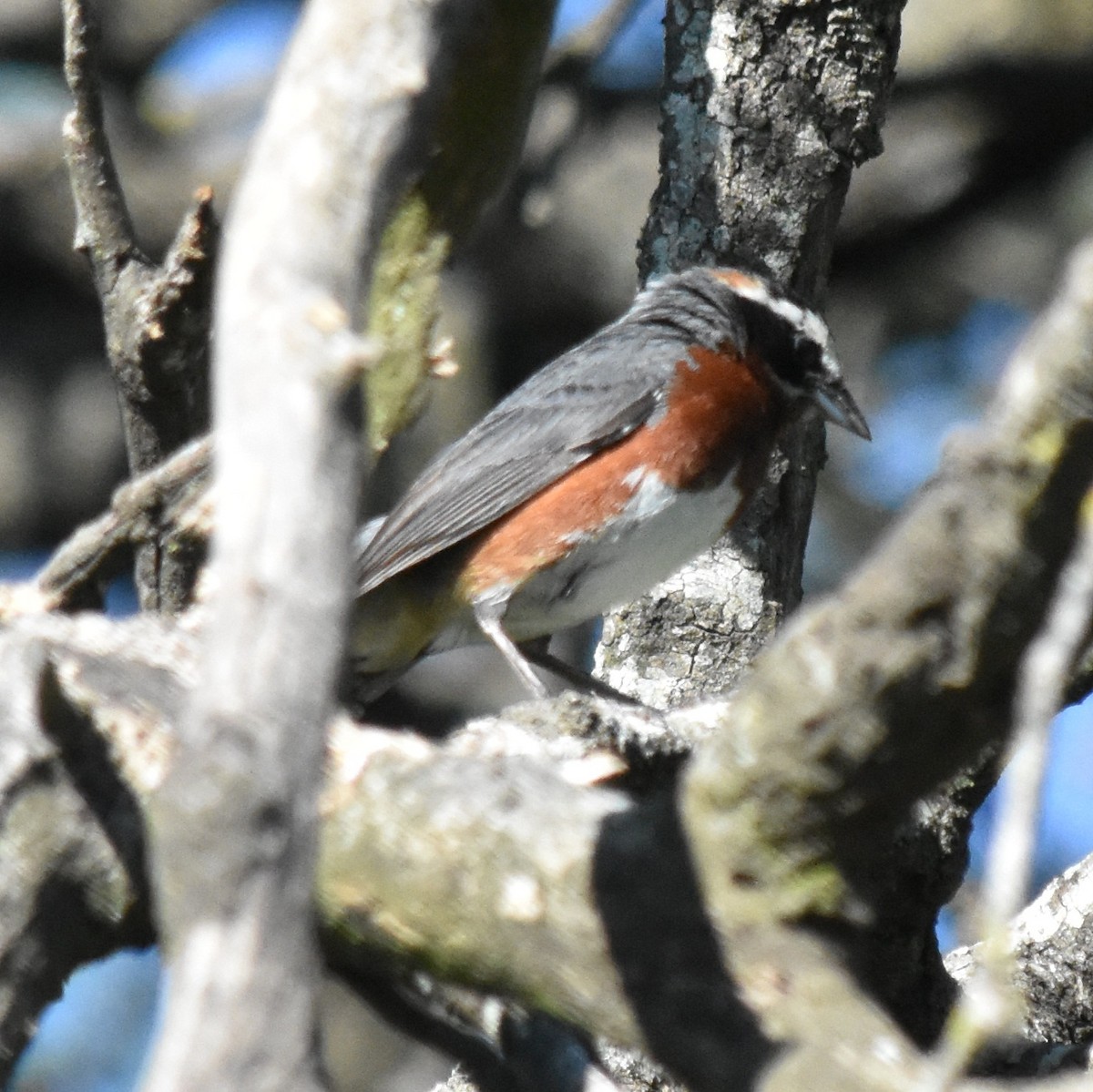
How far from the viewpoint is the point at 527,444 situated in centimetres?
586

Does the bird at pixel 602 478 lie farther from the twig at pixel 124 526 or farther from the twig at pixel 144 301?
the twig at pixel 124 526

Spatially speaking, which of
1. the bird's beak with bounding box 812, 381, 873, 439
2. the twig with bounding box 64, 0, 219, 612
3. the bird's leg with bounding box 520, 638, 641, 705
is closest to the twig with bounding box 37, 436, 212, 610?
the twig with bounding box 64, 0, 219, 612

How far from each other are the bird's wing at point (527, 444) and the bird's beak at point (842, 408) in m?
0.55

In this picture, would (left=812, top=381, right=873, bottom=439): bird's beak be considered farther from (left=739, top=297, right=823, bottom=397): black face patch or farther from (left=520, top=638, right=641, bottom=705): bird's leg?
(left=520, top=638, right=641, bottom=705): bird's leg

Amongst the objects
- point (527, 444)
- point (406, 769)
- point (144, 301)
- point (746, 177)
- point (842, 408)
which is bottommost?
point (842, 408)

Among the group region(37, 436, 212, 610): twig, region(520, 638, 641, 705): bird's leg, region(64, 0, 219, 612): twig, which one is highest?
region(64, 0, 219, 612): twig

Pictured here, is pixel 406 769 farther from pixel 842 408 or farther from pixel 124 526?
pixel 842 408

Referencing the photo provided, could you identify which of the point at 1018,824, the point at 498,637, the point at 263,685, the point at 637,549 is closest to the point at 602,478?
the point at 637,549

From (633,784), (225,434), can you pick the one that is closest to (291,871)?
(225,434)

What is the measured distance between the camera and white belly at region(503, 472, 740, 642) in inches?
209

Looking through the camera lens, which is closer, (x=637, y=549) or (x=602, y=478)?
(x=637, y=549)

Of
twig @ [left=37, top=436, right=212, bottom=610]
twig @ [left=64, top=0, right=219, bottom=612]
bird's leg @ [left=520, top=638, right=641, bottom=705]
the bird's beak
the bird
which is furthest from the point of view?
the bird's beak

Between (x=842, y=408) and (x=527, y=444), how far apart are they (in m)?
1.12

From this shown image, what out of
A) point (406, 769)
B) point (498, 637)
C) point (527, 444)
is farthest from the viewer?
point (527, 444)
